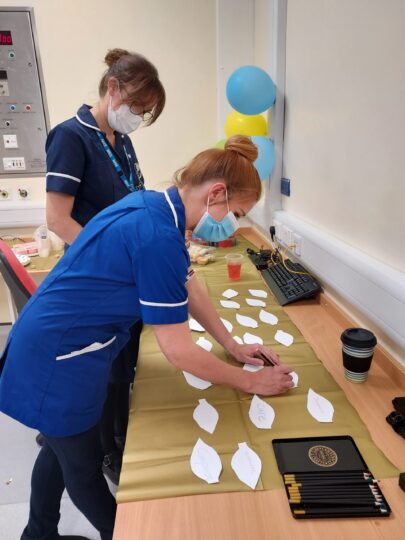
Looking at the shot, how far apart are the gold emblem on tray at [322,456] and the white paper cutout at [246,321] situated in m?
0.56

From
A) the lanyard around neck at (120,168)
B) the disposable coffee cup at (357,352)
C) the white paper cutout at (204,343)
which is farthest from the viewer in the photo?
the lanyard around neck at (120,168)

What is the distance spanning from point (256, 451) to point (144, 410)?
28 cm

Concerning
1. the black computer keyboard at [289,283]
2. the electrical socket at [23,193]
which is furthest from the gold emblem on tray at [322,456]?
the electrical socket at [23,193]

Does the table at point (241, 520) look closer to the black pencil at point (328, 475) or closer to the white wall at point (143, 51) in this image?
the black pencil at point (328, 475)

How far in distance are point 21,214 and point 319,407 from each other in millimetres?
2544

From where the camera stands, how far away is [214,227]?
0.95 meters

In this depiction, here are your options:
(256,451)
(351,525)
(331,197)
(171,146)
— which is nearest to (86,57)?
(171,146)

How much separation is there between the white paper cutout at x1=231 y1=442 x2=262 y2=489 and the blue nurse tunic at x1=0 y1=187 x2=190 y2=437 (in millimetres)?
288

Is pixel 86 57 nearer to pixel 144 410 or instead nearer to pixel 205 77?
pixel 205 77

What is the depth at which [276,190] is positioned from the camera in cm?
205

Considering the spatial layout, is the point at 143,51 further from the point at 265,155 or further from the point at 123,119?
the point at 123,119

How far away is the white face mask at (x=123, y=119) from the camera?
134 cm

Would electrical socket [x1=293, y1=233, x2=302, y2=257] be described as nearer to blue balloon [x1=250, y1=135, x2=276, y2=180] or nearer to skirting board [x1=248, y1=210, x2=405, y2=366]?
skirting board [x1=248, y1=210, x2=405, y2=366]

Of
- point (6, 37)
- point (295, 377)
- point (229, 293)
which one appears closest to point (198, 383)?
point (295, 377)
